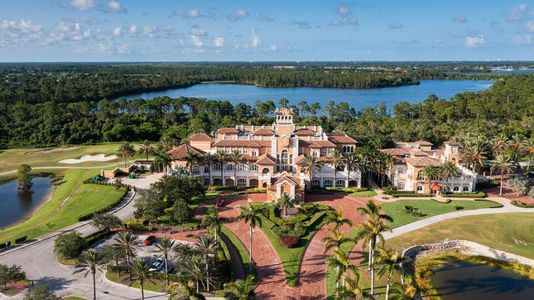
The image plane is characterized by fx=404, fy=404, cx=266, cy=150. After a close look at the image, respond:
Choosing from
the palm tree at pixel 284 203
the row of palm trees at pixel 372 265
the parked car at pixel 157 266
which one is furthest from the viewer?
the palm tree at pixel 284 203

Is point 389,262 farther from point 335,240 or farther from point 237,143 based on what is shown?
point 237,143

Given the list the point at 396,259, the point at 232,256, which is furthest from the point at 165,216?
the point at 396,259

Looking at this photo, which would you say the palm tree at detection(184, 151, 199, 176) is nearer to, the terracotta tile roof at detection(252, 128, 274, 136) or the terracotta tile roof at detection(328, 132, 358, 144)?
the terracotta tile roof at detection(252, 128, 274, 136)

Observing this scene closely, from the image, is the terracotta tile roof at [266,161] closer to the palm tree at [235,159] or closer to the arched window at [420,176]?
the palm tree at [235,159]

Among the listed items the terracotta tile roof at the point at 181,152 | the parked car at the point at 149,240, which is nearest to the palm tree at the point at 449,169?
the terracotta tile roof at the point at 181,152

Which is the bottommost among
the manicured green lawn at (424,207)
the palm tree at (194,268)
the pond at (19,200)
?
the pond at (19,200)

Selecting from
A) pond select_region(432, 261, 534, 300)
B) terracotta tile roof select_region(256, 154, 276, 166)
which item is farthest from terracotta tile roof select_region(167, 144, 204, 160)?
pond select_region(432, 261, 534, 300)

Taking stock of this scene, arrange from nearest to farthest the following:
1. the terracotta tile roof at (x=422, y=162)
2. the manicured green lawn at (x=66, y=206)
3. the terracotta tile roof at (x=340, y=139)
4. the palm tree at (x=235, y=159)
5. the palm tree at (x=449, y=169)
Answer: the manicured green lawn at (x=66, y=206)
the palm tree at (x=449, y=169)
the terracotta tile roof at (x=422, y=162)
the palm tree at (x=235, y=159)
the terracotta tile roof at (x=340, y=139)

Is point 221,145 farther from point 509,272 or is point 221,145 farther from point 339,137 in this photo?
point 509,272
